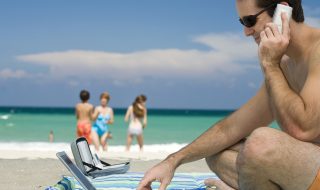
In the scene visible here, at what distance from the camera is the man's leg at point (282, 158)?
2.55m

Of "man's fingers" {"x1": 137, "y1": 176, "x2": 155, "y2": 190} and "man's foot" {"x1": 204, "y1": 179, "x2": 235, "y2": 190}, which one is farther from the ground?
"man's fingers" {"x1": 137, "y1": 176, "x2": 155, "y2": 190}

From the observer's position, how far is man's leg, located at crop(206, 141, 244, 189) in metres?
3.21

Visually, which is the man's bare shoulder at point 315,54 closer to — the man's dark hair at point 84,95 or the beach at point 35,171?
the beach at point 35,171

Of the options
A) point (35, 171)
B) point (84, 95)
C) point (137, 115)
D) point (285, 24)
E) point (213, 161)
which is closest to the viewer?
point (285, 24)

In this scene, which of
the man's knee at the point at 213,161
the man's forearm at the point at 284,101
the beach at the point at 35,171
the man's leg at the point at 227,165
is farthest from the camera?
the beach at the point at 35,171

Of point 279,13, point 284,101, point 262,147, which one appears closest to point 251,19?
point 279,13

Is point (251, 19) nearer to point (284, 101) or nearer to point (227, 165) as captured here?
point (284, 101)

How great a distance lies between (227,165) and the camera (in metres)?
3.25

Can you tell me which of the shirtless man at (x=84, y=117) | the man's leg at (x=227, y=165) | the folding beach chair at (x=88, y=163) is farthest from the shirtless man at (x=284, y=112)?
the shirtless man at (x=84, y=117)

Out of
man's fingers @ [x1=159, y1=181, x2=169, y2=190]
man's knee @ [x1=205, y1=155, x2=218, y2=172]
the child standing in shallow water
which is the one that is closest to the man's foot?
man's knee @ [x1=205, y1=155, x2=218, y2=172]

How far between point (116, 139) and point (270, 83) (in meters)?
25.6

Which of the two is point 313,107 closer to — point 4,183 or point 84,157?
point 84,157

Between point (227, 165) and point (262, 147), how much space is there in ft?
2.32

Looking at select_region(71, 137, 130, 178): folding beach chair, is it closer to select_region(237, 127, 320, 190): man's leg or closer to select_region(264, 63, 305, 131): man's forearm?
select_region(237, 127, 320, 190): man's leg
